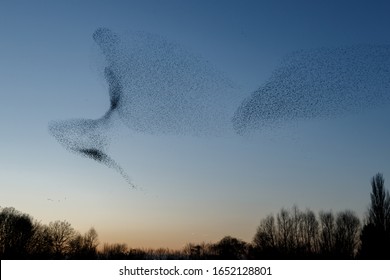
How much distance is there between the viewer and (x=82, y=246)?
6132 inches

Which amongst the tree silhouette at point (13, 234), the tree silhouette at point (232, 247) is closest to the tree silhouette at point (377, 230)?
the tree silhouette at point (13, 234)

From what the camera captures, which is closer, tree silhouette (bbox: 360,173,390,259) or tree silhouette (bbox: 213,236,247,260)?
tree silhouette (bbox: 360,173,390,259)

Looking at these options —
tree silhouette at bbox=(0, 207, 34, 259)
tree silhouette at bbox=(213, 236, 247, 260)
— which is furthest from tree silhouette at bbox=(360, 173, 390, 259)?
tree silhouette at bbox=(213, 236, 247, 260)

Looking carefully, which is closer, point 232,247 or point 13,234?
point 13,234

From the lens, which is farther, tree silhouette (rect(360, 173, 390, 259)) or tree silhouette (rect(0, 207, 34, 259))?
tree silhouette (rect(0, 207, 34, 259))

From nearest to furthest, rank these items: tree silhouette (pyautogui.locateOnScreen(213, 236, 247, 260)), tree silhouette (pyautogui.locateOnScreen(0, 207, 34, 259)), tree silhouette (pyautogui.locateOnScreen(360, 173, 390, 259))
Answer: tree silhouette (pyautogui.locateOnScreen(360, 173, 390, 259)), tree silhouette (pyautogui.locateOnScreen(0, 207, 34, 259)), tree silhouette (pyautogui.locateOnScreen(213, 236, 247, 260))

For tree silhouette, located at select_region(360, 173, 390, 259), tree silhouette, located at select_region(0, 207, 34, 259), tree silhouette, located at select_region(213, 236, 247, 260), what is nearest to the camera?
tree silhouette, located at select_region(360, 173, 390, 259)

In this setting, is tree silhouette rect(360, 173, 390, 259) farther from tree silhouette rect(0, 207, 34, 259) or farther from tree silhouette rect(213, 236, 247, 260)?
tree silhouette rect(213, 236, 247, 260)

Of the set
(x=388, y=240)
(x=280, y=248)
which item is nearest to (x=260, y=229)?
(x=280, y=248)

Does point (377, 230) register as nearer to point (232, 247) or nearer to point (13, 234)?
point (13, 234)

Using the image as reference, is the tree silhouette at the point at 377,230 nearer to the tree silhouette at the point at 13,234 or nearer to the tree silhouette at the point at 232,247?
the tree silhouette at the point at 13,234

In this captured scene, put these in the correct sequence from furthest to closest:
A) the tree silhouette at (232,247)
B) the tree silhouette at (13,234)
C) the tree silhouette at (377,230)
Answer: the tree silhouette at (232,247), the tree silhouette at (13,234), the tree silhouette at (377,230)

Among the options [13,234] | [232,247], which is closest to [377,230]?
[13,234]

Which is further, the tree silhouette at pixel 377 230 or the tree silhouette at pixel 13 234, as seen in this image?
the tree silhouette at pixel 13 234
